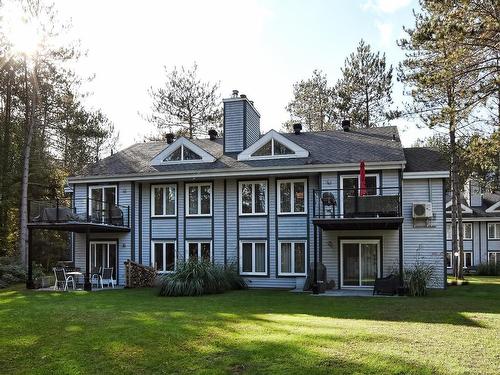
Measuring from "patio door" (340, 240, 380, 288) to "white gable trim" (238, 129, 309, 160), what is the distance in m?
3.76

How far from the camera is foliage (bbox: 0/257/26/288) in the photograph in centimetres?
2133

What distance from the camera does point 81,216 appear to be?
20.3 meters

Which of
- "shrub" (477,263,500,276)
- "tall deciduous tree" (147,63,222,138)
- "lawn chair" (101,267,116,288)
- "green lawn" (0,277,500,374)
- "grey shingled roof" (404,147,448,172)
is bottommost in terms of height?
"shrub" (477,263,500,276)

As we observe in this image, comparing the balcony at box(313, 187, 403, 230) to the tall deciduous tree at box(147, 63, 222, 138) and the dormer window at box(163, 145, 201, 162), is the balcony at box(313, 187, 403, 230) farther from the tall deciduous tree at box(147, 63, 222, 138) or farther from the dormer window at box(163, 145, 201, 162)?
the tall deciduous tree at box(147, 63, 222, 138)

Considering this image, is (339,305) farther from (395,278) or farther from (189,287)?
(189,287)

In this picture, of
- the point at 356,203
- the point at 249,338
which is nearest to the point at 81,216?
the point at 356,203

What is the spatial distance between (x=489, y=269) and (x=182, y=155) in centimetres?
2193

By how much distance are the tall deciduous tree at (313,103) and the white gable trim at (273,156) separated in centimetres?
1666

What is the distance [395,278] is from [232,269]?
5.99m

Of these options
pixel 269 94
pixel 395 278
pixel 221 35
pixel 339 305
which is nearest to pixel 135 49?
pixel 221 35

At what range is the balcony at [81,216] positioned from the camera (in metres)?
19.2

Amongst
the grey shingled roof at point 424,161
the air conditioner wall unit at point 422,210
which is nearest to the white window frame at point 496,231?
the grey shingled roof at point 424,161

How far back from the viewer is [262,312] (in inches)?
471

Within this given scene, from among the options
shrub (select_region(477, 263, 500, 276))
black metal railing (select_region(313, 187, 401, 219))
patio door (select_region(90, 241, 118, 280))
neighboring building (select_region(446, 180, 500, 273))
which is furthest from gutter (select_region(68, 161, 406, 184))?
neighboring building (select_region(446, 180, 500, 273))
